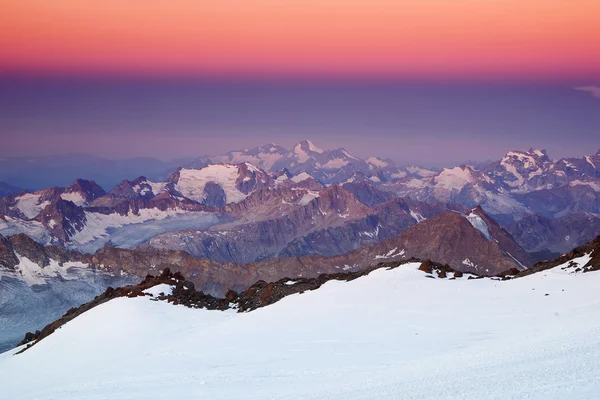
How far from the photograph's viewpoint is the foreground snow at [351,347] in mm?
26344

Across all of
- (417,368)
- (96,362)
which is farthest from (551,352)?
(96,362)

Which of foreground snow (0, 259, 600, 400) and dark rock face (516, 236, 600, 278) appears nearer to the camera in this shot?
foreground snow (0, 259, 600, 400)

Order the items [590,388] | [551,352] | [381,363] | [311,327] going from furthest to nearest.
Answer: [311,327]
[381,363]
[551,352]
[590,388]

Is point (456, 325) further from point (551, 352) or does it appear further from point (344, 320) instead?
point (551, 352)

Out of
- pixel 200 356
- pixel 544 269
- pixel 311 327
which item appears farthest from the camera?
pixel 544 269

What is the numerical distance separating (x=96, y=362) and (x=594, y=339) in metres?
33.3

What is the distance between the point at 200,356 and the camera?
132 ft

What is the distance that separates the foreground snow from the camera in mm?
26344

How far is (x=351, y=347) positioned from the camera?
122 ft

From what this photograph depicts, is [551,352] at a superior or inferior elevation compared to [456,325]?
superior

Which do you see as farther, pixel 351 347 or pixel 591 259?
pixel 591 259

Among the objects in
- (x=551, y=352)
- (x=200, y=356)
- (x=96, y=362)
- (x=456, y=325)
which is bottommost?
(x=96, y=362)

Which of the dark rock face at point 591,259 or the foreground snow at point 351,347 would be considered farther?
the dark rock face at point 591,259

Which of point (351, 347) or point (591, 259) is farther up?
point (591, 259)
